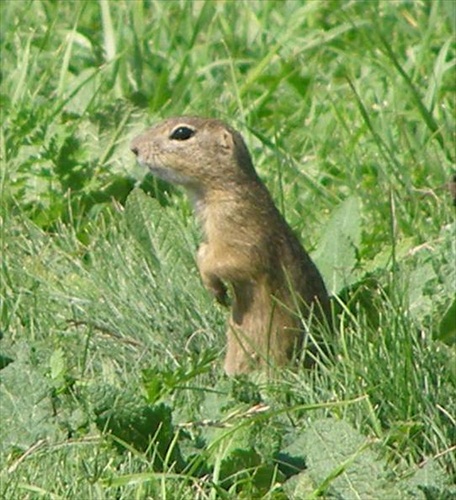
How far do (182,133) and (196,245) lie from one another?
0.53 meters

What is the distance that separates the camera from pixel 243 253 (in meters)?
4.70

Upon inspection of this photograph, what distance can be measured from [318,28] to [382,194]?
5.77 ft

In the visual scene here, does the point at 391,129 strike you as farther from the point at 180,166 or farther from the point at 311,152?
the point at 180,166

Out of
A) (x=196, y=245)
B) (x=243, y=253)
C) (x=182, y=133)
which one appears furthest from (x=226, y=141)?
(x=196, y=245)

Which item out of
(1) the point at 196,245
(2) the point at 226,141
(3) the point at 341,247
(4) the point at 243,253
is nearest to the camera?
(4) the point at 243,253

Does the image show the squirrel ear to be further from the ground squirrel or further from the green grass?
the green grass

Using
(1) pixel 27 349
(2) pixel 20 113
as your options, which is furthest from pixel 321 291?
(2) pixel 20 113

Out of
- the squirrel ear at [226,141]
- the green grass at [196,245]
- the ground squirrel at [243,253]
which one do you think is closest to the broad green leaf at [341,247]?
the green grass at [196,245]

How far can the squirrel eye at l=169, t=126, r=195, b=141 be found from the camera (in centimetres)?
491

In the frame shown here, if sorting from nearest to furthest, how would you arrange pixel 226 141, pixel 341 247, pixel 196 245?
pixel 226 141 < pixel 341 247 < pixel 196 245

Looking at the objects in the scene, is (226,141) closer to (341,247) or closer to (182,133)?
(182,133)

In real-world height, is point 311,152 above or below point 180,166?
below

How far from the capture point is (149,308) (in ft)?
16.4

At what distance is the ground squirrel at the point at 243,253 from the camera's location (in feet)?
15.4
